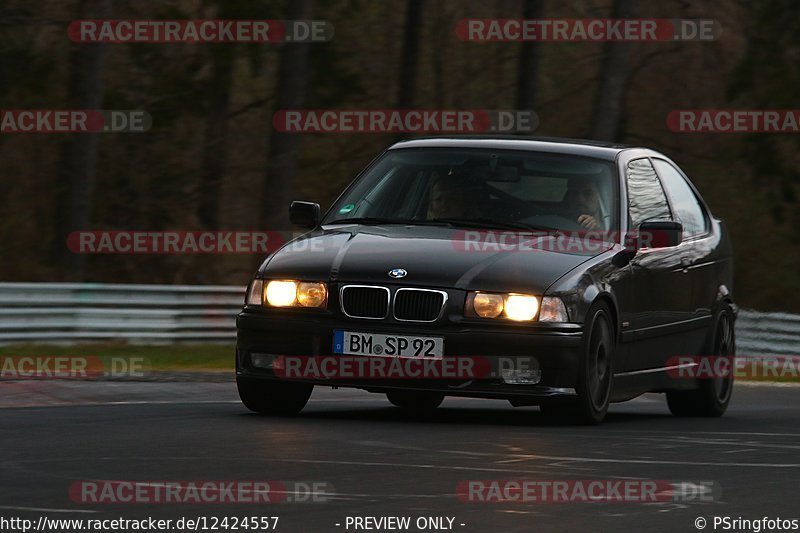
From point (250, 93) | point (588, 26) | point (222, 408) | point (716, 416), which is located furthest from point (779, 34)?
point (222, 408)

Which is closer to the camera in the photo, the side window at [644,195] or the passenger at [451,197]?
the passenger at [451,197]

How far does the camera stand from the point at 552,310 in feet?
31.0

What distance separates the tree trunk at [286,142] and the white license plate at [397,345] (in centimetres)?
1456

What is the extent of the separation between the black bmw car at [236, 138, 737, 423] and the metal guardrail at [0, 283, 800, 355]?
785 centimetres

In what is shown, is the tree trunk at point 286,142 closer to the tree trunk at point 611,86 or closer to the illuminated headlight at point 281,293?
the tree trunk at point 611,86

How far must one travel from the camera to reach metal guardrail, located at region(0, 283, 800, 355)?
18453mm

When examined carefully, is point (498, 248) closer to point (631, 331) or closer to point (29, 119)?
point (631, 331)

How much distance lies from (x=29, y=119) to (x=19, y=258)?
2.35 metres

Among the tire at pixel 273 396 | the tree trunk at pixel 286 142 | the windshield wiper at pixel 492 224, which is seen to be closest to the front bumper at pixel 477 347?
the tire at pixel 273 396

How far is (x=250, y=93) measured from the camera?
36.8 m

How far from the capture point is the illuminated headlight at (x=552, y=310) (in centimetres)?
945

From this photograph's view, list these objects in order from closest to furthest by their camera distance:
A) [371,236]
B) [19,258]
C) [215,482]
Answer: [215,482] < [371,236] < [19,258]

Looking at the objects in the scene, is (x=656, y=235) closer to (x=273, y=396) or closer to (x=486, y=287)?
(x=486, y=287)

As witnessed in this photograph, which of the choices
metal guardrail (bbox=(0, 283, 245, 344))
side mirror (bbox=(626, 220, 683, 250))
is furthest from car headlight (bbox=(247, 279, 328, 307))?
metal guardrail (bbox=(0, 283, 245, 344))
